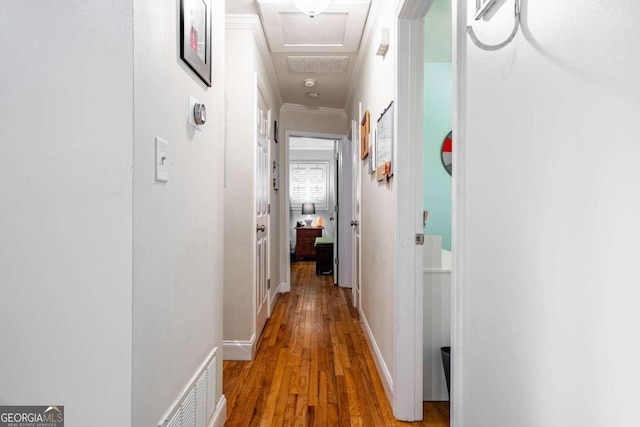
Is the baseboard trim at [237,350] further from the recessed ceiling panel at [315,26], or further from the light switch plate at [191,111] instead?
the recessed ceiling panel at [315,26]

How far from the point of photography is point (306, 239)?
23.5 ft

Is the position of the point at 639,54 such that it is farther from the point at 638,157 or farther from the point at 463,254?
the point at 463,254

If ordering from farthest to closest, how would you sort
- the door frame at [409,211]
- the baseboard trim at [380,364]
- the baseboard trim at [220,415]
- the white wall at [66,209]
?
1. the baseboard trim at [380,364]
2. the door frame at [409,211]
3. the baseboard trim at [220,415]
4. the white wall at [66,209]

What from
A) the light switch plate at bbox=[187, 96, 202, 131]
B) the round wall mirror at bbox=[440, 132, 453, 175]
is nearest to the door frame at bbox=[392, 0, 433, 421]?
the light switch plate at bbox=[187, 96, 202, 131]

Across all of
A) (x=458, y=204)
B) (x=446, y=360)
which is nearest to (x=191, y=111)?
(x=458, y=204)

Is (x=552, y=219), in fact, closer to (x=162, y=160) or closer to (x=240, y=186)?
(x=162, y=160)

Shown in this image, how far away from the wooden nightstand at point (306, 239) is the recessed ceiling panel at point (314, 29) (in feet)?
15.0

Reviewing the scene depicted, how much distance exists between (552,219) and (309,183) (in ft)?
23.4

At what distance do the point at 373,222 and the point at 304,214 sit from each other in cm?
509

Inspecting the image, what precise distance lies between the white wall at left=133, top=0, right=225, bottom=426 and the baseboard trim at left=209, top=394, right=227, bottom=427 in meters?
0.35

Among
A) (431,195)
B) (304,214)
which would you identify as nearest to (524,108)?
(431,195)

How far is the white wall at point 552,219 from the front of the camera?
19.3 inches

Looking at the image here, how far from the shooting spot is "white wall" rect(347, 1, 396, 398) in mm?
2006

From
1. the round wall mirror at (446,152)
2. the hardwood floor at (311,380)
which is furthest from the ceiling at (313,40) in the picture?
the hardwood floor at (311,380)
